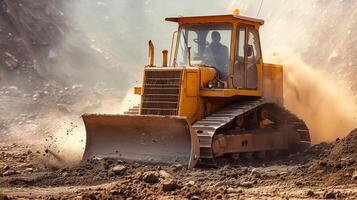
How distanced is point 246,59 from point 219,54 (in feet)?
1.90

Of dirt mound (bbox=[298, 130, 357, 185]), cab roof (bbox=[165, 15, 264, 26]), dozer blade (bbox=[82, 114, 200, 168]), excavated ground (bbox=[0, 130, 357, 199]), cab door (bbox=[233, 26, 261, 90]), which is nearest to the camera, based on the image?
excavated ground (bbox=[0, 130, 357, 199])

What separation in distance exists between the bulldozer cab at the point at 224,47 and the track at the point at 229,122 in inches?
17.5

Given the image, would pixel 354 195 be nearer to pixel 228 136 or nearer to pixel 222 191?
pixel 222 191

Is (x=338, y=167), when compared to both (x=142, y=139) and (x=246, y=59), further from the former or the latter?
(x=246, y=59)

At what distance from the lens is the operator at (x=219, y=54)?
42.7 ft

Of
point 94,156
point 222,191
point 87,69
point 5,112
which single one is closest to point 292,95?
point 94,156

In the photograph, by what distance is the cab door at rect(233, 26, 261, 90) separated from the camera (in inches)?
517

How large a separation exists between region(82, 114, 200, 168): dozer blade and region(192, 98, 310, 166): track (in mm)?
217

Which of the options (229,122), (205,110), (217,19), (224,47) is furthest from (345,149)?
(217,19)

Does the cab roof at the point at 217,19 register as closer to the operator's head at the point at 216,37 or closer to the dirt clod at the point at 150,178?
the operator's head at the point at 216,37

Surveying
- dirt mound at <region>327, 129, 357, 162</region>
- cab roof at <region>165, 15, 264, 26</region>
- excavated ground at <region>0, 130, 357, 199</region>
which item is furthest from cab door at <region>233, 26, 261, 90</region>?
dirt mound at <region>327, 129, 357, 162</region>

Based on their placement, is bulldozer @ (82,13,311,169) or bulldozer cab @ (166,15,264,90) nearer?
bulldozer @ (82,13,311,169)

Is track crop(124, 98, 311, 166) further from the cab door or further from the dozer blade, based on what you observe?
the cab door

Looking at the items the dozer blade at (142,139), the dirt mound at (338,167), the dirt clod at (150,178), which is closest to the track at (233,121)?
the dozer blade at (142,139)
